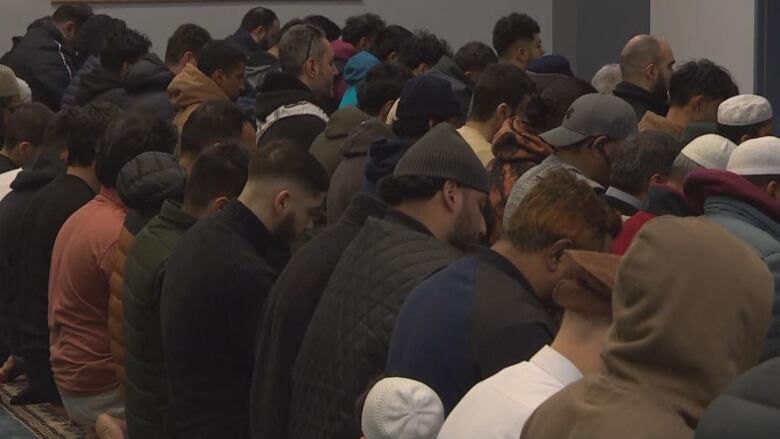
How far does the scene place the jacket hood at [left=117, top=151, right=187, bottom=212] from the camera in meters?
6.16

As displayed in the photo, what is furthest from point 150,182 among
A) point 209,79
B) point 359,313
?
point 209,79

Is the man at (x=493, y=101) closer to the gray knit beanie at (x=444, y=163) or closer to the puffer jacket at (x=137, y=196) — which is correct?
the puffer jacket at (x=137, y=196)

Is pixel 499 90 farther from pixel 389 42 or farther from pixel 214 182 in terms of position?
pixel 389 42

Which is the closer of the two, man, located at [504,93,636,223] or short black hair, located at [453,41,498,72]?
man, located at [504,93,636,223]

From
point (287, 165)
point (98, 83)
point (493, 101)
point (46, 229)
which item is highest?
point (287, 165)

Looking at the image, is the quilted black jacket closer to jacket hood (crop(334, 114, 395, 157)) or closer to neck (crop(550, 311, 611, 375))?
neck (crop(550, 311, 611, 375))

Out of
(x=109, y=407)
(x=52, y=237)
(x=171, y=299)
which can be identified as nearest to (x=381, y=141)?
(x=171, y=299)

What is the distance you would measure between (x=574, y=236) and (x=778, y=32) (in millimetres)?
8759

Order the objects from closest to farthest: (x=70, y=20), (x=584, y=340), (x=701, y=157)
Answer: (x=584, y=340) < (x=701, y=157) < (x=70, y=20)

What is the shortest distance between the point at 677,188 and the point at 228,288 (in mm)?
1427

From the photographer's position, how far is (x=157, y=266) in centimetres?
564

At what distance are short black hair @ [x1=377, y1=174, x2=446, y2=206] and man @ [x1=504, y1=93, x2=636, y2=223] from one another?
1320mm

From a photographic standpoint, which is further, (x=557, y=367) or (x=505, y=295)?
(x=505, y=295)

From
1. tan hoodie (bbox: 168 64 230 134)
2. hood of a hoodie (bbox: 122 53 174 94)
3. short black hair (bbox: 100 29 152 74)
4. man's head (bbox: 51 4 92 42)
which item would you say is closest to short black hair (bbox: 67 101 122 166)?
tan hoodie (bbox: 168 64 230 134)
